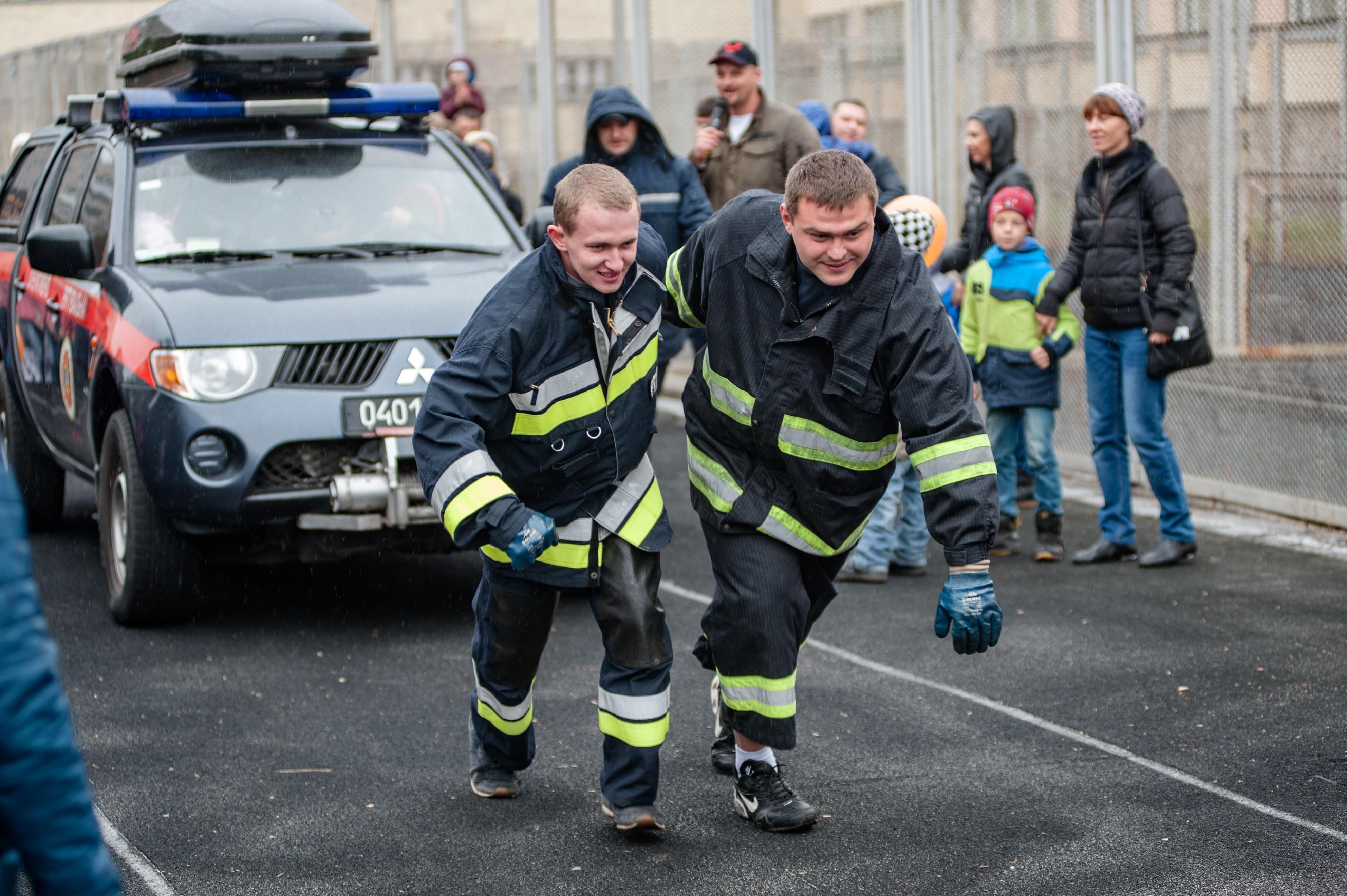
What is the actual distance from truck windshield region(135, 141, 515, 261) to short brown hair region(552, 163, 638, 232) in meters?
3.01

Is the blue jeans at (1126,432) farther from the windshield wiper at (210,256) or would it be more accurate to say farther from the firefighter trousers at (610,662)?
the windshield wiper at (210,256)

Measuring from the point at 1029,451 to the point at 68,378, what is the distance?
441cm

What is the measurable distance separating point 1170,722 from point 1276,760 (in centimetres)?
43

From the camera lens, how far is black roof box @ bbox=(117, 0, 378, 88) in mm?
7180

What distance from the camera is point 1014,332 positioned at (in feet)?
25.4

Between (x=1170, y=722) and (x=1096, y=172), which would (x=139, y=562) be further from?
(x=1096, y=172)

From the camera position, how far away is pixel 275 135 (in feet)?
23.9

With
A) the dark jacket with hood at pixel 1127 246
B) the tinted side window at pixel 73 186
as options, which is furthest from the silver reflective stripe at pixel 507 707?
the tinted side window at pixel 73 186

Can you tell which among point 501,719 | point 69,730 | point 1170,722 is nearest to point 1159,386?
point 1170,722

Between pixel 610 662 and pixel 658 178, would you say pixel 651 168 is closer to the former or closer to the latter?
pixel 658 178

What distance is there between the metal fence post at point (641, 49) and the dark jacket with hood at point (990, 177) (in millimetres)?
6724

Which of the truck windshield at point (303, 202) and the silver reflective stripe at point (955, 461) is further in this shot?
the truck windshield at point (303, 202)

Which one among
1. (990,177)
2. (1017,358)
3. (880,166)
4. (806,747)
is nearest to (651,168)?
(880,166)

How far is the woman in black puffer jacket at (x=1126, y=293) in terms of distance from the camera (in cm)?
722
